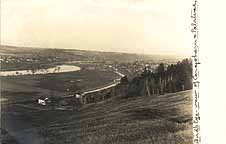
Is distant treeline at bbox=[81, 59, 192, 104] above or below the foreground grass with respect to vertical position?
above

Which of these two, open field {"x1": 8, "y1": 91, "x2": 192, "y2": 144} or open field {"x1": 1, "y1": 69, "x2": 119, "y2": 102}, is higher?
open field {"x1": 1, "y1": 69, "x2": 119, "y2": 102}

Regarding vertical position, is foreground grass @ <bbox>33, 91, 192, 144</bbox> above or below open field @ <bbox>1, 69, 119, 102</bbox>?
below

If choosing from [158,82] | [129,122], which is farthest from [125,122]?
[158,82]

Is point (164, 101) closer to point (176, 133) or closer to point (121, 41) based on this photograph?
point (176, 133)

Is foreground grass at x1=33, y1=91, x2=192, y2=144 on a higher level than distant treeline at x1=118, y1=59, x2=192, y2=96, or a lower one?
lower

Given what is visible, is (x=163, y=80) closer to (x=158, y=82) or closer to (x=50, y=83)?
(x=158, y=82)
